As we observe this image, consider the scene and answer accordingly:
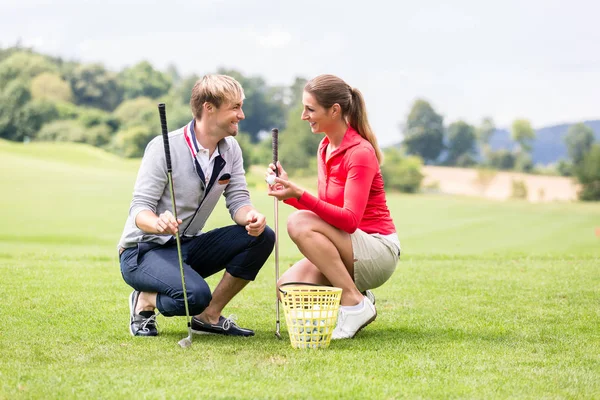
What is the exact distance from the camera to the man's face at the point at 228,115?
389 centimetres

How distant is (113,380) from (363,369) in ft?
3.33

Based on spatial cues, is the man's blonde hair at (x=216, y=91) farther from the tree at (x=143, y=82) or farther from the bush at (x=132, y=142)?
the tree at (x=143, y=82)

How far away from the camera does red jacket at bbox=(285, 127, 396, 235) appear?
12.4 feet

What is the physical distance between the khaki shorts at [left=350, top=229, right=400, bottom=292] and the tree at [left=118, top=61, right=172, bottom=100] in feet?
193

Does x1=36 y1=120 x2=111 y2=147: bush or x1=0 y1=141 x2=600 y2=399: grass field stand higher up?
x1=36 y1=120 x2=111 y2=147: bush

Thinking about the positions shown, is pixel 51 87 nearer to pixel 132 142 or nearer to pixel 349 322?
pixel 132 142

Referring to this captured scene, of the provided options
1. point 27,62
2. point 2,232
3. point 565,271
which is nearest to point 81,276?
point 565,271

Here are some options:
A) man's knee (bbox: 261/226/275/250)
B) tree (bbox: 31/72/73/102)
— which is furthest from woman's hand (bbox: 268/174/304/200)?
tree (bbox: 31/72/73/102)

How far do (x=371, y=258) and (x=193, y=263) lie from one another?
93 centimetres

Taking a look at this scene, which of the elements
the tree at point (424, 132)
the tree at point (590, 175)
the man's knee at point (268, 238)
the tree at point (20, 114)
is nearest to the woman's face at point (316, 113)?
the man's knee at point (268, 238)

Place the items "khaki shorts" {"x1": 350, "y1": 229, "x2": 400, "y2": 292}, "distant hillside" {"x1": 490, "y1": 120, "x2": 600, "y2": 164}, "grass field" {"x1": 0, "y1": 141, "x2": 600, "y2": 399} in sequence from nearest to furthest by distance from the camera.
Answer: "grass field" {"x1": 0, "y1": 141, "x2": 600, "y2": 399}
"khaki shorts" {"x1": 350, "y1": 229, "x2": 400, "y2": 292}
"distant hillside" {"x1": 490, "y1": 120, "x2": 600, "y2": 164}

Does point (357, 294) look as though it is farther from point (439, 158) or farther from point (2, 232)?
point (439, 158)

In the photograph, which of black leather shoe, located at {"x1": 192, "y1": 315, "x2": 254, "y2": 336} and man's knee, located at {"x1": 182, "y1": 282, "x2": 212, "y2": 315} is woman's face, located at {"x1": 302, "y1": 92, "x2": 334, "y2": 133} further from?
black leather shoe, located at {"x1": 192, "y1": 315, "x2": 254, "y2": 336}

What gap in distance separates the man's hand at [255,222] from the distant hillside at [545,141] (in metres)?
49.9
